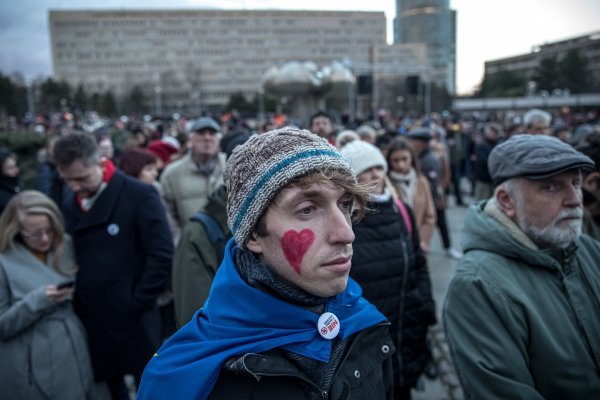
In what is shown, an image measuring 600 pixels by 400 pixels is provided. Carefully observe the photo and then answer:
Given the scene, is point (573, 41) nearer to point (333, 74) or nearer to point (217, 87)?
point (333, 74)

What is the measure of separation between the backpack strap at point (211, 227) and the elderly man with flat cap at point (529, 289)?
4.05 feet

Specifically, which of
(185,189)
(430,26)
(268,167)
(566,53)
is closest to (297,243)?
(268,167)

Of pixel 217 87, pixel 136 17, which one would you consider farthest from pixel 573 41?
pixel 136 17

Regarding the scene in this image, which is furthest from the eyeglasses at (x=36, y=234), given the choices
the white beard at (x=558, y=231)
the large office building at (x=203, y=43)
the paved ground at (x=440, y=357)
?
the large office building at (x=203, y=43)

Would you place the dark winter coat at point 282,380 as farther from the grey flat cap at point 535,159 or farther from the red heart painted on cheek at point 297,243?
the grey flat cap at point 535,159

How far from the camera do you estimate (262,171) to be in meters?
1.32

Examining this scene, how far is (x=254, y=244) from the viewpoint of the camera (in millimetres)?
1406

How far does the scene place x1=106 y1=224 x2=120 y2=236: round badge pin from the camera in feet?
9.66

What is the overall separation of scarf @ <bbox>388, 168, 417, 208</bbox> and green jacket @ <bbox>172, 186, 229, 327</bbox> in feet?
9.00

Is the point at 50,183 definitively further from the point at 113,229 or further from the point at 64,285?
the point at 64,285

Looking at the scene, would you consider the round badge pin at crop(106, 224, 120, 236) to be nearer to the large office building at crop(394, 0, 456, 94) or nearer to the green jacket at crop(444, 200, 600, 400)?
the green jacket at crop(444, 200, 600, 400)

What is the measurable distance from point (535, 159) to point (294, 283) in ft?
4.45

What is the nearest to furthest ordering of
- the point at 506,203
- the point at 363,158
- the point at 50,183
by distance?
1. the point at 506,203
2. the point at 363,158
3. the point at 50,183

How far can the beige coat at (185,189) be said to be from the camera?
4219mm
